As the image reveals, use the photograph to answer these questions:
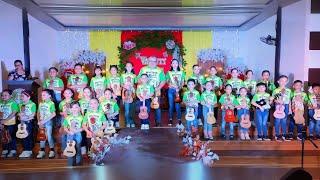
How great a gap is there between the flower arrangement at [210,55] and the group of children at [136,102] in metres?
3.46

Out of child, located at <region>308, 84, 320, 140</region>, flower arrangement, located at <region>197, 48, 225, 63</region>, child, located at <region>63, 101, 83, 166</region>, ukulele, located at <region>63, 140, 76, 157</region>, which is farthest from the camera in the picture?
flower arrangement, located at <region>197, 48, 225, 63</region>

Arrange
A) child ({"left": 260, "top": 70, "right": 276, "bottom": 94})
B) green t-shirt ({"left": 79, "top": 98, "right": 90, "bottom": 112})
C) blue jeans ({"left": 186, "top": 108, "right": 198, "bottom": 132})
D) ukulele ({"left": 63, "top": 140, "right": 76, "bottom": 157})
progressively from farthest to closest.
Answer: child ({"left": 260, "top": 70, "right": 276, "bottom": 94})
blue jeans ({"left": 186, "top": 108, "right": 198, "bottom": 132})
green t-shirt ({"left": 79, "top": 98, "right": 90, "bottom": 112})
ukulele ({"left": 63, "top": 140, "right": 76, "bottom": 157})

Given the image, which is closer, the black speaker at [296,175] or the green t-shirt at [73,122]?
the black speaker at [296,175]

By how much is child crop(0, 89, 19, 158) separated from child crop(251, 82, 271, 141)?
13.9 feet

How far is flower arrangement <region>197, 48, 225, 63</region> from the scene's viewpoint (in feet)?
38.2

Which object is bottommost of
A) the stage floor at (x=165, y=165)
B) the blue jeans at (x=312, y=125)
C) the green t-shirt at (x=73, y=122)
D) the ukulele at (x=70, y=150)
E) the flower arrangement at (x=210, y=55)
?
the stage floor at (x=165, y=165)

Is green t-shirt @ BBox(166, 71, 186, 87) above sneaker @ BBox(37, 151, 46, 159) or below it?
above

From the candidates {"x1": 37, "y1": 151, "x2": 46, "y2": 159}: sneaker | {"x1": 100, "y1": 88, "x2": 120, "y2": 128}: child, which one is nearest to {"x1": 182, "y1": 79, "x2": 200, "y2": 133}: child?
{"x1": 100, "y1": 88, "x2": 120, "y2": 128}: child

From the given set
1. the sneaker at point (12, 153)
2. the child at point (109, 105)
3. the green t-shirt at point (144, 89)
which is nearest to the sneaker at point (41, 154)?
the sneaker at point (12, 153)

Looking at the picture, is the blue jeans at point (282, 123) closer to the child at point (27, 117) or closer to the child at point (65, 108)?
the child at point (65, 108)

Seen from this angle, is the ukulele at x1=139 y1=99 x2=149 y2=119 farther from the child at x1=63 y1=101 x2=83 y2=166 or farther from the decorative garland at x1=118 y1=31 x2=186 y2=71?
the decorative garland at x1=118 y1=31 x2=186 y2=71

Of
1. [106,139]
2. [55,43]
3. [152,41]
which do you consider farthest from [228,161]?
[55,43]

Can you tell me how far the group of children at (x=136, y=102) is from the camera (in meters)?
6.50

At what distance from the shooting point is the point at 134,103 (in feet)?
26.2
